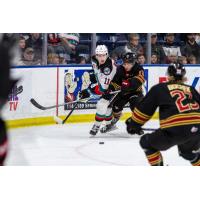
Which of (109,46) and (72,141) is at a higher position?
(109,46)

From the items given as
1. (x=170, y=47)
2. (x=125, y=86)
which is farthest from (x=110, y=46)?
(x=170, y=47)

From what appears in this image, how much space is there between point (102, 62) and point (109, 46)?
0.16 m

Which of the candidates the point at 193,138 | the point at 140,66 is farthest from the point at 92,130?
the point at 193,138

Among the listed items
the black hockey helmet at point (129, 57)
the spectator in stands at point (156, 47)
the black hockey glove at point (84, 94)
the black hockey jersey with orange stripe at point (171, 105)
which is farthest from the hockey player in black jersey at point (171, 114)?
the black hockey glove at point (84, 94)

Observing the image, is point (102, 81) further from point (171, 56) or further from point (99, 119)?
point (171, 56)

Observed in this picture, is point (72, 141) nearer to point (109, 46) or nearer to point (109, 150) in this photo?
point (109, 150)

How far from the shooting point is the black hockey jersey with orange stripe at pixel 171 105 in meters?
3.33

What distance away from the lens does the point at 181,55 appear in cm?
485

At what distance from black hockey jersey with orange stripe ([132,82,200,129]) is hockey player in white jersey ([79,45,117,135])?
140 centimetres

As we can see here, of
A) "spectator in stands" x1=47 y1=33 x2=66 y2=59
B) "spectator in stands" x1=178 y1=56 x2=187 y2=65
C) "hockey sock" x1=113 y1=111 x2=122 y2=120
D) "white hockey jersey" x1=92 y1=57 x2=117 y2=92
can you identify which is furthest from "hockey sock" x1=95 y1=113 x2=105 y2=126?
"spectator in stands" x1=178 y1=56 x2=187 y2=65

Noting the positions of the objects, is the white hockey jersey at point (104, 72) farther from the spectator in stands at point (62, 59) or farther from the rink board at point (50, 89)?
the spectator in stands at point (62, 59)

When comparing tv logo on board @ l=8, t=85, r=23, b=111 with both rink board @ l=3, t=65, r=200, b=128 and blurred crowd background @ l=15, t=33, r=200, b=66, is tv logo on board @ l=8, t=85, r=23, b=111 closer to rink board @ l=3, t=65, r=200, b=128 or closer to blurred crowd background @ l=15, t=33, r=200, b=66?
rink board @ l=3, t=65, r=200, b=128

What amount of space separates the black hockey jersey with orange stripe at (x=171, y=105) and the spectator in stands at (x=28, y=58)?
5.01 ft

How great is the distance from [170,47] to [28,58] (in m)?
1.08
